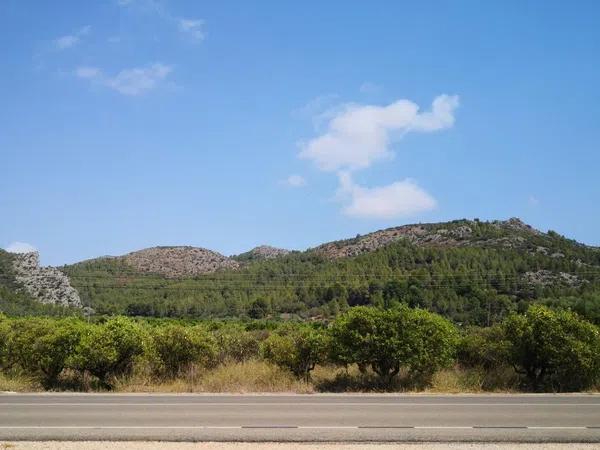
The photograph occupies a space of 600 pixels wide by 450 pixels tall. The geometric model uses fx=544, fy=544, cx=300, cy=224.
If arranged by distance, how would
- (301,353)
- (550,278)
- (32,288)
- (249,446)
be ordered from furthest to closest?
1. (32,288)
2. (550,278)
3. (301,353)
4. (249,446)

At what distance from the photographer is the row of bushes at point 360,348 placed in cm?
1628

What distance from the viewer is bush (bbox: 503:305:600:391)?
15.9 metres

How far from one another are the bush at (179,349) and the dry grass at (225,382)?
1.42 feet

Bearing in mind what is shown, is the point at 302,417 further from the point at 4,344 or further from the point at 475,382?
the point at 4,344

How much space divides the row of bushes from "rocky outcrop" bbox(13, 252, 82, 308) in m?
64.6

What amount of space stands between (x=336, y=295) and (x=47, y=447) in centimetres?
8445

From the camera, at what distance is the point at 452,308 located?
7319cm

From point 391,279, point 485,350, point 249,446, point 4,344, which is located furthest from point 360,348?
point 391,279

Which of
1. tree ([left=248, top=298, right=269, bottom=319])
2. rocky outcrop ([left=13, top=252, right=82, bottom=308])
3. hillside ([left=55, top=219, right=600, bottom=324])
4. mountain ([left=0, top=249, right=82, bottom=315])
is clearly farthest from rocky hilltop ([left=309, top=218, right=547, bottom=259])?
mountain ([left=0, top=249, right=82, bottom=315])

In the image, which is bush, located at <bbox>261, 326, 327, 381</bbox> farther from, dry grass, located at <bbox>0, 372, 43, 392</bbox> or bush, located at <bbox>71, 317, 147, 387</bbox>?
dry grass, located at <bbox>0, 372, 43, 392</bbox>

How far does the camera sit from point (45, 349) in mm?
16891

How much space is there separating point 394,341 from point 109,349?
8.62 metres

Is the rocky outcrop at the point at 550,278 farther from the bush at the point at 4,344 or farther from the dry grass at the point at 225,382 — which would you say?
the bush at the point at 4,344

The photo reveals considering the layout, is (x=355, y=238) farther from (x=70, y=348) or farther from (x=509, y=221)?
(x=70, y=348)
